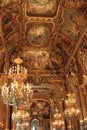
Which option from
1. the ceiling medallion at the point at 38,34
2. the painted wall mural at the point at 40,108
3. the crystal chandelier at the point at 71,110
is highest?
the ceiling medallion at the point at 38,34

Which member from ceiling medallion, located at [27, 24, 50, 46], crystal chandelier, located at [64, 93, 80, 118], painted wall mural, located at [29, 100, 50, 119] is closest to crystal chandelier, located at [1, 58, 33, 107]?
crystal chandelier, located at [64, 93, 80, 118]

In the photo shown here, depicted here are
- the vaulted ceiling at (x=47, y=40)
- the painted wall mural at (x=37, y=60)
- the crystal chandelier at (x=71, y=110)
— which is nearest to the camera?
the crystal chandelier at (x=71, y=110)

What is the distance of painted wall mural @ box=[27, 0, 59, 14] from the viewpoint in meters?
11.9

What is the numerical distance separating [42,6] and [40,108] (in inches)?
639

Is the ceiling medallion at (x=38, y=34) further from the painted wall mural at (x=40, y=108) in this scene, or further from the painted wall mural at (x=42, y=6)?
the painted wall mural at (x=40, y=108)

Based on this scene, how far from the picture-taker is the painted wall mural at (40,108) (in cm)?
2402

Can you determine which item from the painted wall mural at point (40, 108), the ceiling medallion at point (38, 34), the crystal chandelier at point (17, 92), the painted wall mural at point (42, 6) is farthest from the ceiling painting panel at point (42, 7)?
the painted wall mural at point (40, 108)

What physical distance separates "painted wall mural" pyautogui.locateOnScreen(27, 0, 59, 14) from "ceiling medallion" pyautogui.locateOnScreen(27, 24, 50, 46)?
1591mm

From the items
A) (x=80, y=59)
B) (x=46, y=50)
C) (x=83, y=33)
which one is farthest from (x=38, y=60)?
(x=83, y=33)

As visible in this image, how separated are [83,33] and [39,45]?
4.89 m

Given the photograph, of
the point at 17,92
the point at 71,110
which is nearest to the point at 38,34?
the point at 71,110

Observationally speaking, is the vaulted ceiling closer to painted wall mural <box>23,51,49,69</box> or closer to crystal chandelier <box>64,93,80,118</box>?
painted wall mural <box>23,51,49,69</box>

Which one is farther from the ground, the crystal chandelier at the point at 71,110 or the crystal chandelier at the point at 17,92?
the crystal chandelier at the point at 17,92

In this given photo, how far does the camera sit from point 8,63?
1599 cm
